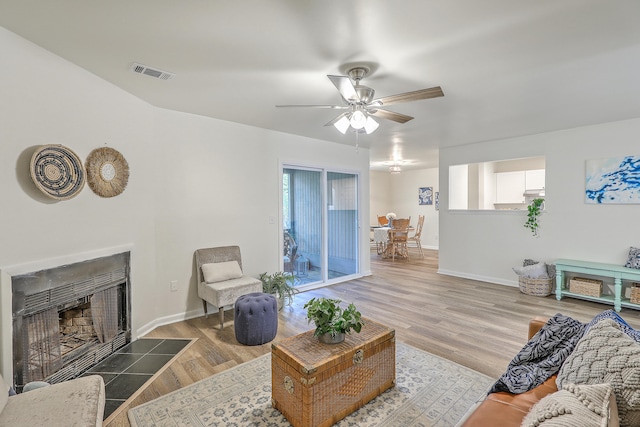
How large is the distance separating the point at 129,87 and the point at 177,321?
2.58m

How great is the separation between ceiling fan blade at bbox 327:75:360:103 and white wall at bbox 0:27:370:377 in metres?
1.65

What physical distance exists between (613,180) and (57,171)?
20.2 ft

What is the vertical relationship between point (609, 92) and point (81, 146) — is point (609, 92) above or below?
above

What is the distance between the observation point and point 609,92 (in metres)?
2.97

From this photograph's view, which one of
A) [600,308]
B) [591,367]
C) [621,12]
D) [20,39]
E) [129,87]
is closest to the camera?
[591,367]

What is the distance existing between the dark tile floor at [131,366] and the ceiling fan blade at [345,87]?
2.72 meters

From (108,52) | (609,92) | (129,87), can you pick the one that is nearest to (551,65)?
(609,92)

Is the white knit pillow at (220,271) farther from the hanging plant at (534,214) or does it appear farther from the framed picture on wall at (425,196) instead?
the framed picture on wall at (425,196)

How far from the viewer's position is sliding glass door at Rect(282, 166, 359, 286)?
4.83 metres

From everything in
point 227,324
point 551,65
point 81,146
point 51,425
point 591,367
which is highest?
point 551,65

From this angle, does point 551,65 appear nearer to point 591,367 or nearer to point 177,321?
point 591,367

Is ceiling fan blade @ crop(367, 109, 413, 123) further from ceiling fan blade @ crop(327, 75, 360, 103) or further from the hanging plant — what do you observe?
the hanging plant

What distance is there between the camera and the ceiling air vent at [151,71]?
7.98 ft

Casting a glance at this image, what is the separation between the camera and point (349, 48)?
214 cm
